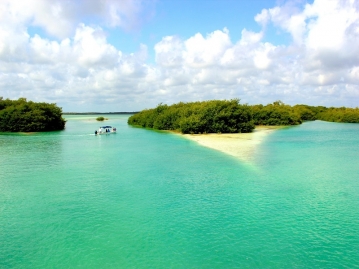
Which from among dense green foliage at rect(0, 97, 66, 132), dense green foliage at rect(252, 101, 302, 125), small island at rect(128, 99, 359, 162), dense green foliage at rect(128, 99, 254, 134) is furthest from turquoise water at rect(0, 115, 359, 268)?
dense green foliage at rect(252, 101, 302, 125)

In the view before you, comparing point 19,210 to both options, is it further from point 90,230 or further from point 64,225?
point 90,230

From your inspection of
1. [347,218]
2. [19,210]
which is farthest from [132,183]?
[347,218]

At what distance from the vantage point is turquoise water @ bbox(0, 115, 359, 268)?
803 centimetres

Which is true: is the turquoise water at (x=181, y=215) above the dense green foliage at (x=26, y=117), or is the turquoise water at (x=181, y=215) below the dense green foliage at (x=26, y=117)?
below

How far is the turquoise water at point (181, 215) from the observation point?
803 cm

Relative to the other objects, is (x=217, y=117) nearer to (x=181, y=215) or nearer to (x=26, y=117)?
(x=26, y=117)

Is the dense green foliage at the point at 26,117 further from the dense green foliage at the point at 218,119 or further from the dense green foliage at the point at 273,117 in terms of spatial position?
the dense green foliage at the point at 273,117

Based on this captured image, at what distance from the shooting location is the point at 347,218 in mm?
10438

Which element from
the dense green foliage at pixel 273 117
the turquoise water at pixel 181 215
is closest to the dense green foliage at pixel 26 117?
the turquoise water at pixel 181 215

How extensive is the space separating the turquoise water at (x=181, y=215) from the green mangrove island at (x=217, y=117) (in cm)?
2228

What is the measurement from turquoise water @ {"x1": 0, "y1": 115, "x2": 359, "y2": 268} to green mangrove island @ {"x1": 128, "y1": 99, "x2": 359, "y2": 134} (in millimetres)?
22279

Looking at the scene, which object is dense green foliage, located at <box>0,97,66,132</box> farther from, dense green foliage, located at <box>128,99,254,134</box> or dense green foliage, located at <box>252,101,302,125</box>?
dense green foliage, located at <box>252,101,302,125</box>

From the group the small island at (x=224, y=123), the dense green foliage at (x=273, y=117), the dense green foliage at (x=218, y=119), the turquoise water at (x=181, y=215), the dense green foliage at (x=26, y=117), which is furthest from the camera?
the dense green foliage at (x=273, y=117)

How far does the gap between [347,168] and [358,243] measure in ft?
36.1
